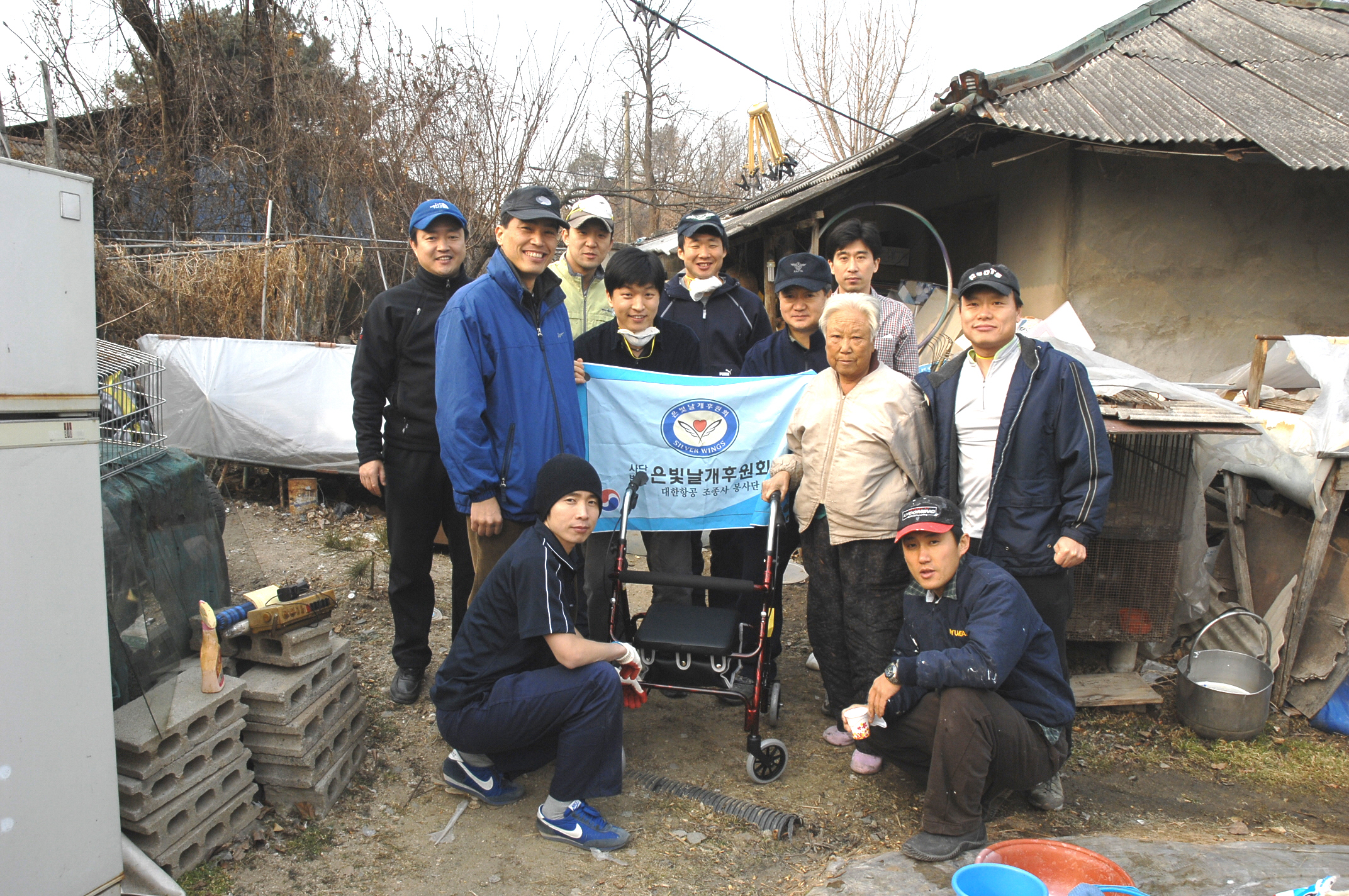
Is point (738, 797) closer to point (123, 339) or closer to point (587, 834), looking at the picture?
point (587, 834)

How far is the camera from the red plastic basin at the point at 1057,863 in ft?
8.66

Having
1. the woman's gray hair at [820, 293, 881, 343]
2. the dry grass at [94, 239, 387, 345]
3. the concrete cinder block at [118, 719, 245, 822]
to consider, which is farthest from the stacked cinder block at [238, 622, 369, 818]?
the dry grass at [94, 239, 387, 345]

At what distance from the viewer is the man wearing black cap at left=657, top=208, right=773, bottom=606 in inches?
175

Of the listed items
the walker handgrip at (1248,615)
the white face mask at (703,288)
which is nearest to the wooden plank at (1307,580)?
the walker handgrip at (1248,615)

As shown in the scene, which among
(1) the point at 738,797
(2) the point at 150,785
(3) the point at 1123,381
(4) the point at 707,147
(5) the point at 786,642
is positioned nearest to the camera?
(2) the point at 150,785

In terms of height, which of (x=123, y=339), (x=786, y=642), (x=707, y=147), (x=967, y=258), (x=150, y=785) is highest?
(x=707, y=147)

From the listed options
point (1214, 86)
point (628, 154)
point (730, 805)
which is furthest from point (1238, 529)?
point (628, 154)

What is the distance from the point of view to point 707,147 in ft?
84.2

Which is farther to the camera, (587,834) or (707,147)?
(707,147)

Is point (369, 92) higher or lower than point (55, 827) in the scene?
higher

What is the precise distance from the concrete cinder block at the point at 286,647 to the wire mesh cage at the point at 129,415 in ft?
2.79

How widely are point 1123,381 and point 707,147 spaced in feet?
75.3

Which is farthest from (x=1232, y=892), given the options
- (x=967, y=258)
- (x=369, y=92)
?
(x=369, y=92)

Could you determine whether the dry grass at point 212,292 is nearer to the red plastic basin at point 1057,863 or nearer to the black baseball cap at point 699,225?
the black baseball cap at point 699,225
